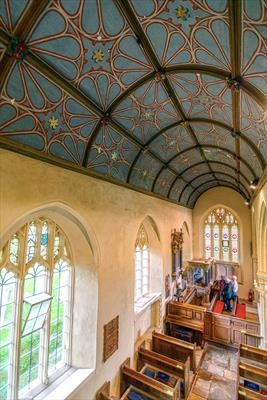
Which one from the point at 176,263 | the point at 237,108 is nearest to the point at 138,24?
the point at 237,108

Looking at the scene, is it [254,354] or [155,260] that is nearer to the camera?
[254,354]

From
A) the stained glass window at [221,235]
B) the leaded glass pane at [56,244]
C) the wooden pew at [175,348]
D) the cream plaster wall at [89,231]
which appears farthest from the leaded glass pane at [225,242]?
the leaded glass pane at [56,244]

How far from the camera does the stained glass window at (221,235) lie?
1381 centimetres

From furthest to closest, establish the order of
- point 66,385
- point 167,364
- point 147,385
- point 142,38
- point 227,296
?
point 227,296 < point 167,364 < point 147,385 < point 66,385 < point 142,38

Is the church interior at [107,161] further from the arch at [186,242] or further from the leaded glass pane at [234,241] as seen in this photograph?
the leaded glass pane at [234,241]

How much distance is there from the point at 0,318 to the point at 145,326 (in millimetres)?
5000

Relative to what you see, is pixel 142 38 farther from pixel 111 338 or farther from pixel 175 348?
pixel 175 348

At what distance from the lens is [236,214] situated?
13.7 meters

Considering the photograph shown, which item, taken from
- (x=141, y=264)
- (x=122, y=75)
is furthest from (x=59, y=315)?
(x=122, y=75)

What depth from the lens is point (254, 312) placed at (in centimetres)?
1029

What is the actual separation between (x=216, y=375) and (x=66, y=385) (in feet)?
16.7

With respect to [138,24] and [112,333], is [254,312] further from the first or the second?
[138,24]

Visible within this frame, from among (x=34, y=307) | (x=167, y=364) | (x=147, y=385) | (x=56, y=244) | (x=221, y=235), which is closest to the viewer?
(x=34, y=307)

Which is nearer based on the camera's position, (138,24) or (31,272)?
(138,24)
